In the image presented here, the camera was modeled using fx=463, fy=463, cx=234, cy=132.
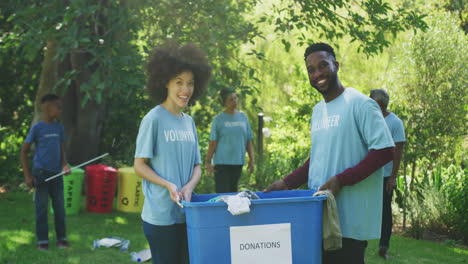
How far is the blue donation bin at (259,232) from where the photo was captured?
7.52 feet

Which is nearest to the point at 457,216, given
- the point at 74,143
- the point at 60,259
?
the point at 60,259

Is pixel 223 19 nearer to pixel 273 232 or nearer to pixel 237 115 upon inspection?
pixel 237 115

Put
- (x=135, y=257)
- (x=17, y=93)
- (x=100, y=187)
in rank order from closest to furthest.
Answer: (x=135, y=257) → (x=100, y=187) → (x=17, y=93)

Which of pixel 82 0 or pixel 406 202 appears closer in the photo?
pixel 82 0

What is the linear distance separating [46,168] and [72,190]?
2159 mm

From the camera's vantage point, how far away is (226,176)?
664 cm

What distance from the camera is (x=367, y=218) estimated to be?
2.43 m

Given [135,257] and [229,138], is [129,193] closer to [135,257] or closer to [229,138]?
[229,138]

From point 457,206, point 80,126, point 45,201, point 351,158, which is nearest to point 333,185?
point 351,158

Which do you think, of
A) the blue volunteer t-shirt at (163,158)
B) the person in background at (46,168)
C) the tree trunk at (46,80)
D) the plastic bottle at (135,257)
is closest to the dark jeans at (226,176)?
the plastic bottle at (135,257)

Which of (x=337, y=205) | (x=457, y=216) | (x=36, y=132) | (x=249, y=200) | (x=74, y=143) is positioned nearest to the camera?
(x=249, y=200)

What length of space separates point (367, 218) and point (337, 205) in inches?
6.5

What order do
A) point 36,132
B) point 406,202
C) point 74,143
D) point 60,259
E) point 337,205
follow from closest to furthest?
point 337,205 < point 60,259 < point 36,132 < point 406,202 < point 74,143

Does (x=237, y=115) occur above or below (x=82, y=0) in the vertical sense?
below
